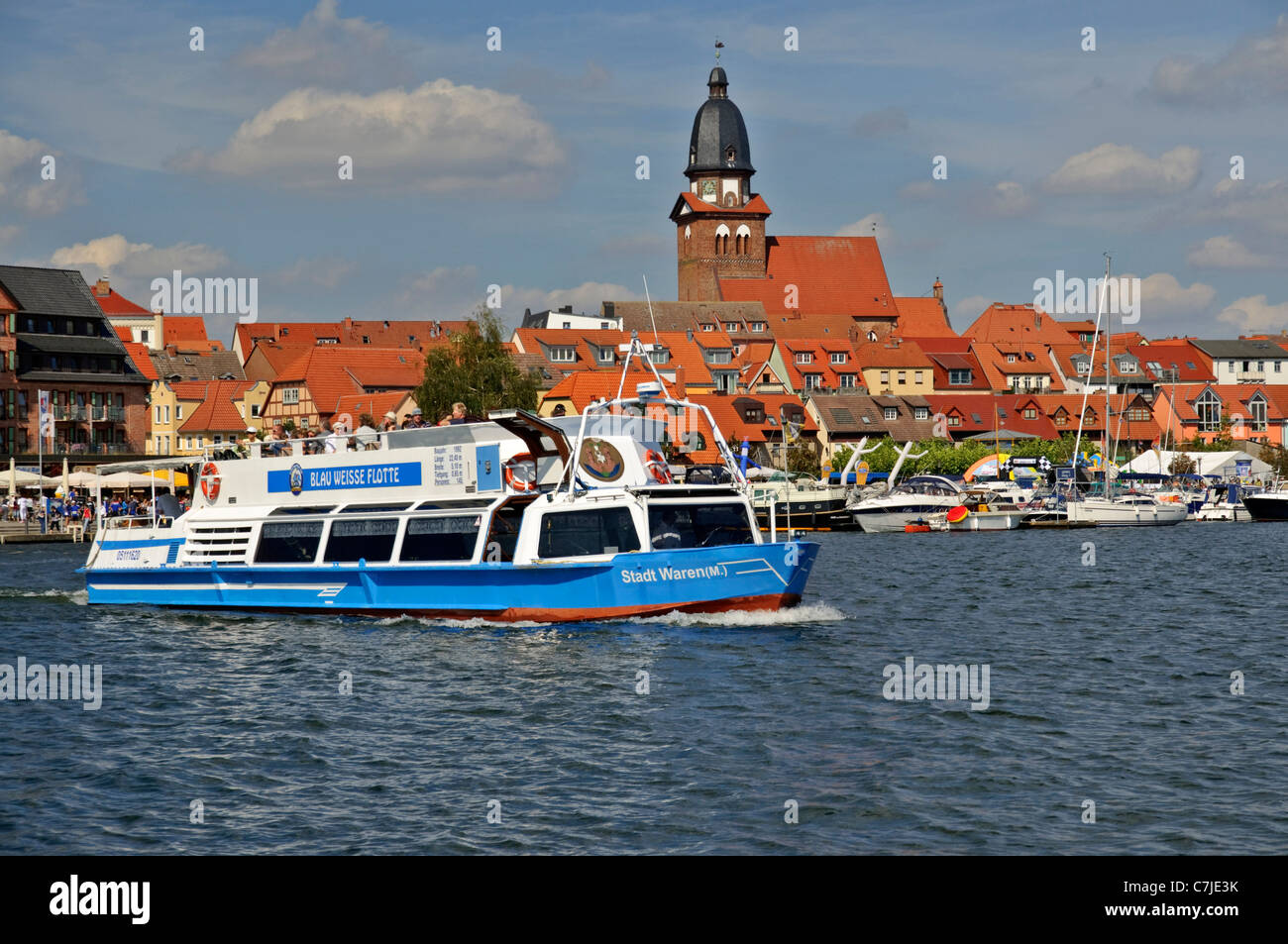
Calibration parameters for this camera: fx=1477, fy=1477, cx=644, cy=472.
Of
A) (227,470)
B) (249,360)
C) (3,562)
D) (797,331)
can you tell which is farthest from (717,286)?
(227,470)

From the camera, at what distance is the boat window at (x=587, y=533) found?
29.6 metres

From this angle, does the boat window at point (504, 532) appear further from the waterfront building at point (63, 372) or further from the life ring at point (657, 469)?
the waterfront building at point (63, 372)

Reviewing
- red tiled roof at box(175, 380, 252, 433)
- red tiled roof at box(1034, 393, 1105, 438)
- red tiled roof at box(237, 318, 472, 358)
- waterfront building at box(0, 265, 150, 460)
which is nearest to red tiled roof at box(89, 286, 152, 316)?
red tiled roof at box(237, 318, 472, 358)

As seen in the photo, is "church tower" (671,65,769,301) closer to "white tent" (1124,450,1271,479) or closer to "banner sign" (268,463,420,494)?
"white tent" (1124,450,1271,479)

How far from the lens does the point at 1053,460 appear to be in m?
127

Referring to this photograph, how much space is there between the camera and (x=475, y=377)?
95812mm

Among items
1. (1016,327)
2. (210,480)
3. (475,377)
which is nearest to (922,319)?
(1016,327)

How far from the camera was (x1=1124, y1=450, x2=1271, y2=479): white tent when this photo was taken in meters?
126

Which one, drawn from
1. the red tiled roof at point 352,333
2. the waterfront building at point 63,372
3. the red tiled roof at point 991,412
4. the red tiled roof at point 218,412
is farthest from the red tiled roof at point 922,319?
the waterfront building at point 63,372

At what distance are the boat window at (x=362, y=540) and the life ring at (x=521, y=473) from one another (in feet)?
9.89

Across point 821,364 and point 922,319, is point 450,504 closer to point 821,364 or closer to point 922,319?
point 821,364

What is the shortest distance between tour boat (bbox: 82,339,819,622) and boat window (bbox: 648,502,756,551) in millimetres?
32

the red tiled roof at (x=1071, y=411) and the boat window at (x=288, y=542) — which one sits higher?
the red tiled roof at (x=1071, y=411)
